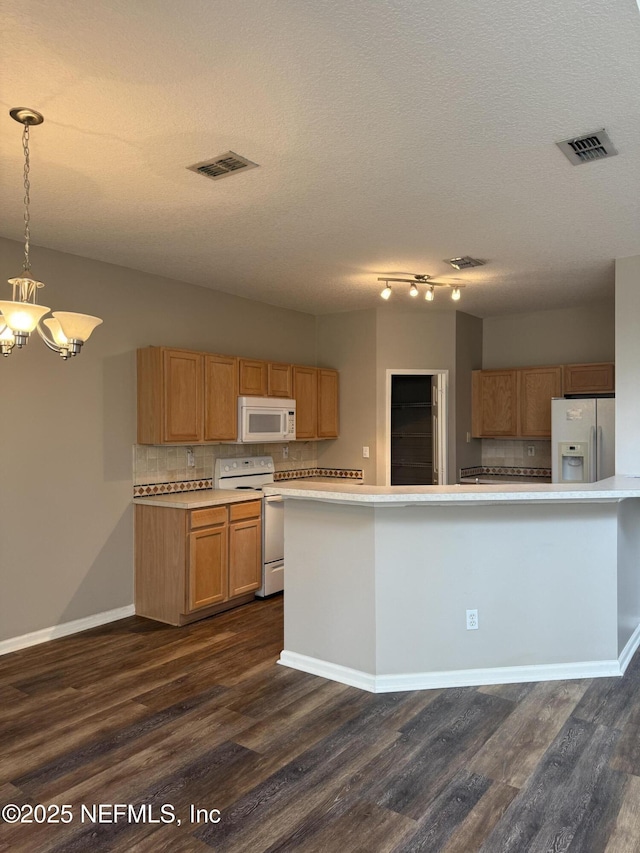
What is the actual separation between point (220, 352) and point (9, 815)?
3906mm

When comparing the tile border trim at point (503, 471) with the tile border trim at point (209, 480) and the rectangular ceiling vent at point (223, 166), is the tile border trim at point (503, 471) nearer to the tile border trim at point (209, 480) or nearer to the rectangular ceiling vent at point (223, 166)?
the tile border trim at point (209, 480)

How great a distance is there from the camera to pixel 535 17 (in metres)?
1.87

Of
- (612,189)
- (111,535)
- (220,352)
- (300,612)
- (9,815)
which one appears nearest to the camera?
(9,815)

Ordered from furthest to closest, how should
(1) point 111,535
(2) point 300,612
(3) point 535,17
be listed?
(1) point 111,535 → (2) point 300,612 → (3) point 535,17

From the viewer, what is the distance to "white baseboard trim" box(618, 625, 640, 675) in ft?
12.0

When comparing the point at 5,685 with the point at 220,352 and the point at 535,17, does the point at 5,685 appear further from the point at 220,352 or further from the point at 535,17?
the point at 535,17

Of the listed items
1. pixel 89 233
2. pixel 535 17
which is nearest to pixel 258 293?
pixel 89 233

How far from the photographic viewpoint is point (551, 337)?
21.4 ft

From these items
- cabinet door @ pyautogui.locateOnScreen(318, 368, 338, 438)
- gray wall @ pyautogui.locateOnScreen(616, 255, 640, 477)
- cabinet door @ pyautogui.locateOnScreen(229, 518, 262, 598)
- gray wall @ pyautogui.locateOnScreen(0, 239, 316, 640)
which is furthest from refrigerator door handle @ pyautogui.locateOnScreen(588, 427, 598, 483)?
gray wall @ pyautogui.locateOnScreen(0, 239, 316, 640)

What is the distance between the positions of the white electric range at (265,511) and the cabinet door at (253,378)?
655mm

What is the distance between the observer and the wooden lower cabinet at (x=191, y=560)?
4535mm

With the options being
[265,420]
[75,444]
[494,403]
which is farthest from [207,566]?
[494,403]

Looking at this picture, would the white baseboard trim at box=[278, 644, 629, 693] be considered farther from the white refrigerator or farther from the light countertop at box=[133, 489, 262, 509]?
the white refrigerator

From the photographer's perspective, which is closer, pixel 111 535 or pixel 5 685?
pixel 5 685
